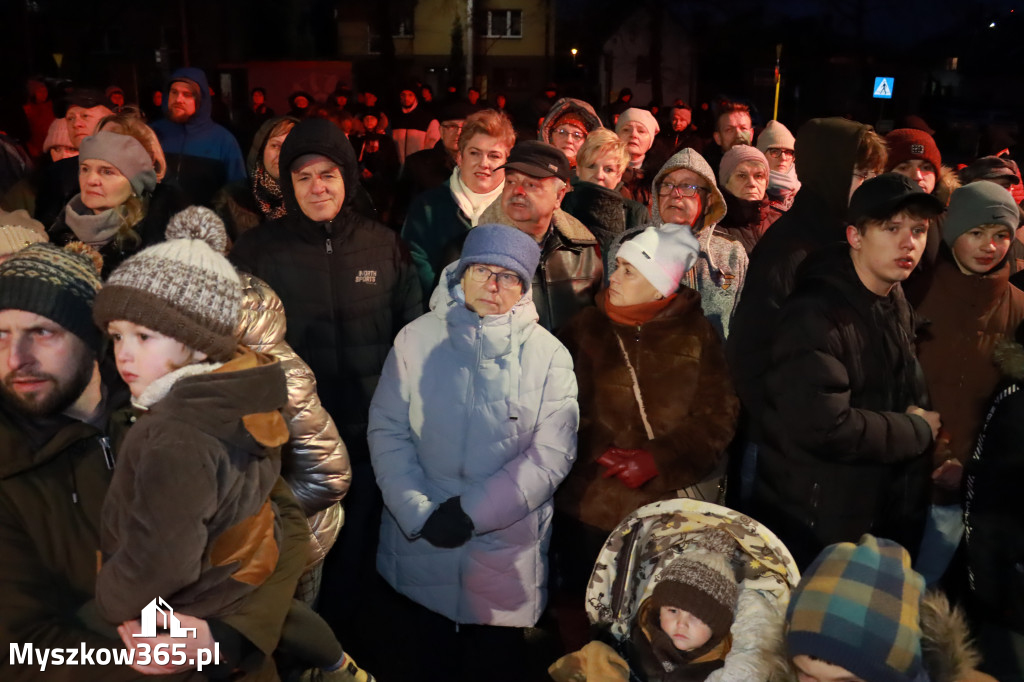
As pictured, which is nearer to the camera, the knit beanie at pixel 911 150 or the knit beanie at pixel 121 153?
the knit beanie at pixel 121 153

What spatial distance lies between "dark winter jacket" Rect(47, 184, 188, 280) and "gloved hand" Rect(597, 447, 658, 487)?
7.78ft

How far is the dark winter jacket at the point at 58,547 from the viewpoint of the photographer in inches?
77.8

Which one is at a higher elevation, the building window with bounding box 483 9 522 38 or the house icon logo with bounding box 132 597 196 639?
the building window with bounding box 483 9 522 38

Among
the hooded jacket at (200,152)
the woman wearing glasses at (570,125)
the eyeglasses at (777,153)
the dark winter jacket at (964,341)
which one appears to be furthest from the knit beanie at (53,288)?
the eyeglasses at (777,153)

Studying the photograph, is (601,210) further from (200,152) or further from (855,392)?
(200,152)

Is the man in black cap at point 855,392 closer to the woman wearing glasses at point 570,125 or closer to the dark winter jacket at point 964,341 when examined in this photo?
the dark winter jacket at point 964,341

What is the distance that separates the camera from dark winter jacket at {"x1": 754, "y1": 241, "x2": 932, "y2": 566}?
327 cm

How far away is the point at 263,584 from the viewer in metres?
2.24

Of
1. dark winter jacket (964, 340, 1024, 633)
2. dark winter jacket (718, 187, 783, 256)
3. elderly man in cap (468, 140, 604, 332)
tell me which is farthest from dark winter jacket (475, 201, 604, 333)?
dark winter jacket (964, 340, 1024, 633)

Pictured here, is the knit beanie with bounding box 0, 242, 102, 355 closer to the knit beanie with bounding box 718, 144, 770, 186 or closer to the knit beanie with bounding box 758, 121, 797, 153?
the knit beanie with bounding box 718, 144, 770, 186

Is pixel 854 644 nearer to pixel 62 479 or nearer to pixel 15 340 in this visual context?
pixel 62 479

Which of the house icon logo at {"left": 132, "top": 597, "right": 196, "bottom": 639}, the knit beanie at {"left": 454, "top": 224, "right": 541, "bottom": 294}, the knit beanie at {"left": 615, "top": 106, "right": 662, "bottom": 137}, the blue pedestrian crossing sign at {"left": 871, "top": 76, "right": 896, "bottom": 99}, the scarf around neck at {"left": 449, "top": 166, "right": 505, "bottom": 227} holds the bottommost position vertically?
the house icon logo at {"left": 132, "top": 597, "right": 196, "bottom": 639}

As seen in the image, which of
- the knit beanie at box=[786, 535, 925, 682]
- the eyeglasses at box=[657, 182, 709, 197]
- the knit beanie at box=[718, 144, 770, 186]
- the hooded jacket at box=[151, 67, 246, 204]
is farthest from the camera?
the hooded jacket at box=[151, 67, 246, 204]

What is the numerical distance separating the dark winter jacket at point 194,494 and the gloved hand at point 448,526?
1.17m
